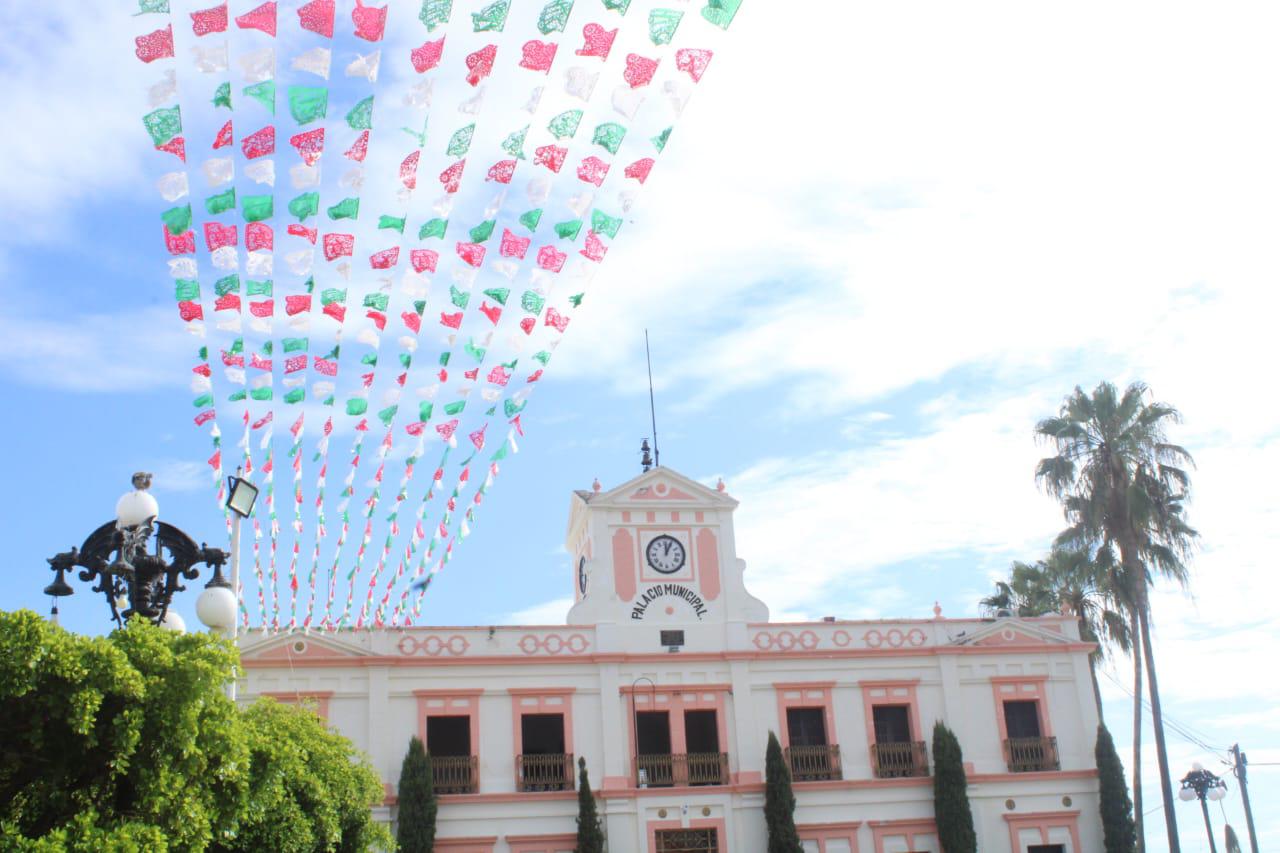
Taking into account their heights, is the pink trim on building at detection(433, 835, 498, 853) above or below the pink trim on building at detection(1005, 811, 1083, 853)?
above

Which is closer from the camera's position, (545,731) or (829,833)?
(829,833)

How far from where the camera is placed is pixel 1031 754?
29.7 meters

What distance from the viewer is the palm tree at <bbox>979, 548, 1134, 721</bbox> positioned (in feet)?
109

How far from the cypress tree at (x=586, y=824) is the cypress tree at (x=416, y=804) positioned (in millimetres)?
3098

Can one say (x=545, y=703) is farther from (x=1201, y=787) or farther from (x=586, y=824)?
(x=1201, y=787)

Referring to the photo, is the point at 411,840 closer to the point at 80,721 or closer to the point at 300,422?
the point at 300,422

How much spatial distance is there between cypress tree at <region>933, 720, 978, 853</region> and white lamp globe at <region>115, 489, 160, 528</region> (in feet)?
67.3

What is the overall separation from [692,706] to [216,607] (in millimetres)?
17131

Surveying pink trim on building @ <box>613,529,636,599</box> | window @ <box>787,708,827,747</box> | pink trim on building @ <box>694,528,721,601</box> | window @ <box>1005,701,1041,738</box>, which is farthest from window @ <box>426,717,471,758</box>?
window @ <box>1005,701,1041,738</box>

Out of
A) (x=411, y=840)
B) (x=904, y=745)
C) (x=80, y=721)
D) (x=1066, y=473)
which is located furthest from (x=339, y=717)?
(x=1066, y=473)

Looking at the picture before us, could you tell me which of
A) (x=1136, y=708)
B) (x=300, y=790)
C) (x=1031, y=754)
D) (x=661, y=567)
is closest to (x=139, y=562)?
(x=300, y=790)

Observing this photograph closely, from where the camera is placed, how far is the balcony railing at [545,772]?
1086 inches

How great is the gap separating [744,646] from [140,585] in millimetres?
18203

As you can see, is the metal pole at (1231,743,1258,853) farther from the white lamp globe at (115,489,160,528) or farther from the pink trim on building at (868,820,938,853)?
the white lamp globe at (115,489,160,528)
